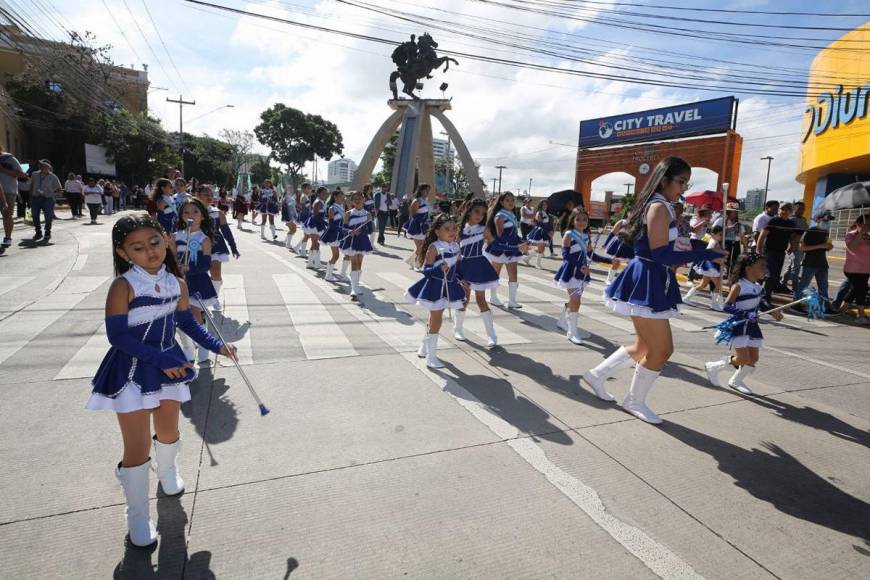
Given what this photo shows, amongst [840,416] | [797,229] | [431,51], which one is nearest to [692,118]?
[431,51]

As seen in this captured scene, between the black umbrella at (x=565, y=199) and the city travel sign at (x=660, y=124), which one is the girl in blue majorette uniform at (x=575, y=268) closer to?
the black umbrella at (x=565, y=199)

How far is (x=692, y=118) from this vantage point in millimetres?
37969

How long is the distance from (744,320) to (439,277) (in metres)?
3.05

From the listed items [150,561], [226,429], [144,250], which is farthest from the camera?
[226,429]

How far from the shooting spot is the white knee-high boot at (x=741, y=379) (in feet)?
16.6

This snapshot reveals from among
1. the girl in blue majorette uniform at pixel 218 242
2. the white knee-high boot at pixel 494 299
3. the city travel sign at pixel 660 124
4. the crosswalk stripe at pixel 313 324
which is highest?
the city travel sign at pixel 660 124

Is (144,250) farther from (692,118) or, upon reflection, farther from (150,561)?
(692,118)

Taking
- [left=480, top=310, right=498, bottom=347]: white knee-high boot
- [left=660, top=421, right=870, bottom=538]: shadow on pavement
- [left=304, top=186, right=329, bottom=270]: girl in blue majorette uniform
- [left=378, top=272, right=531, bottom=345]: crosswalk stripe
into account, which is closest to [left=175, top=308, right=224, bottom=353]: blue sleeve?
[left=660, top=421, right=870, bottom=538]: shadow on pavement

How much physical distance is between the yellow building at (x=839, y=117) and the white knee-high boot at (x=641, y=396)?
2640 cm

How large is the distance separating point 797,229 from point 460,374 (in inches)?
328

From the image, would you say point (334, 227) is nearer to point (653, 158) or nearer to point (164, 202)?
point (164, 202)

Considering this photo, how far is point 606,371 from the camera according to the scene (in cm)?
452

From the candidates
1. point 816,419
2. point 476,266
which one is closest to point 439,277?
point 476,266

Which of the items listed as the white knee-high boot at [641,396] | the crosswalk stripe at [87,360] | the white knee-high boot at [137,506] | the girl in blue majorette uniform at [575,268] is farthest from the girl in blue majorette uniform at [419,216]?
the white knee-high boot at [137,506]
